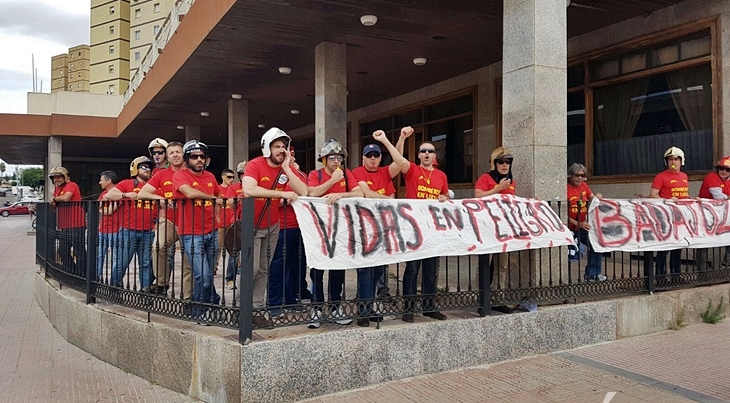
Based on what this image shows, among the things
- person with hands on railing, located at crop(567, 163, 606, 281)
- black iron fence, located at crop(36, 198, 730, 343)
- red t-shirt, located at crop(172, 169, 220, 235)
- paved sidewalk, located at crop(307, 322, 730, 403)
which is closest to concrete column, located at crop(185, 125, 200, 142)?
black iron fence, located at crop(36, 198, 730, 343)

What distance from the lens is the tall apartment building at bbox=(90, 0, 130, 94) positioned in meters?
72.1

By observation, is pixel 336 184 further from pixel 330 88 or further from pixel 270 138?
pixel 330 88

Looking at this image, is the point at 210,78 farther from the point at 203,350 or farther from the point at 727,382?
the point at 727,382

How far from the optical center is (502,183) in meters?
5.50

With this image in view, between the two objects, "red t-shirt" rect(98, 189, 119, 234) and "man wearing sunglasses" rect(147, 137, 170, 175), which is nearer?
"red t-shirt" rect(98, 189, 119, 234)

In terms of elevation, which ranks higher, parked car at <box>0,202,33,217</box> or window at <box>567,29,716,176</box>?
window at <box>567,29,716,176</box>

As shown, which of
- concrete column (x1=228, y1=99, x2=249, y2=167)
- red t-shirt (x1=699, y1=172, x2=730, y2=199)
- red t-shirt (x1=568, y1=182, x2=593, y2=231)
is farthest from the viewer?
concrete column (x1=228, y1=99, x2=249, y2=167)

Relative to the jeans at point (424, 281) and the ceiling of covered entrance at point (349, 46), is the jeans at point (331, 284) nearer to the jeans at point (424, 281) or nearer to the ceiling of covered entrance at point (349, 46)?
the jeans at point (424, 281)

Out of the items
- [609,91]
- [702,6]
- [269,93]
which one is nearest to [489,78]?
[609,91]

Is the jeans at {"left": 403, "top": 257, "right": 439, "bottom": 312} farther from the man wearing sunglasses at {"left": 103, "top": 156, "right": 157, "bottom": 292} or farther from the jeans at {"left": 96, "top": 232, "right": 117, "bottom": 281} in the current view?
the jeans at {"left": 96, "top": 232, "right": 117, "bottom": 281}

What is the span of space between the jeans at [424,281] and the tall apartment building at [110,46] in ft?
251

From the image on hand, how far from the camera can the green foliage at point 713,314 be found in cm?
643

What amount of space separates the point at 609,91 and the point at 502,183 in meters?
5.63

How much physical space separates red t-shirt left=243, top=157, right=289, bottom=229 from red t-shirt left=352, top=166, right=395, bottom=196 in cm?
93
